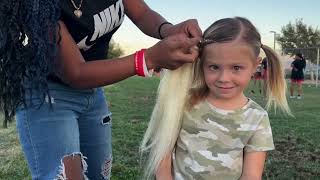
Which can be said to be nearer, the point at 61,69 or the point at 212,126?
the point at 61,69

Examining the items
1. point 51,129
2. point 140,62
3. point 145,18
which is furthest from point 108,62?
point 145,18

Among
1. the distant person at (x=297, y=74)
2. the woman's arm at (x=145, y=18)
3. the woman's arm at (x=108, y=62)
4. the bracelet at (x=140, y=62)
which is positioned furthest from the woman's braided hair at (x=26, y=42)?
the distant person at (x=297, y=74)

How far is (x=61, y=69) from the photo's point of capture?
2336 mm

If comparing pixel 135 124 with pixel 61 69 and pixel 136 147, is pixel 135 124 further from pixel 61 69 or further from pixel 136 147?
pixel 61 69

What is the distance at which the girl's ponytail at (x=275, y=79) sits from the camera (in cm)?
283

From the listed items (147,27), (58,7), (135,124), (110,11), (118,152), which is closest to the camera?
(58,7)

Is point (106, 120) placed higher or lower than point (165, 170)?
higher

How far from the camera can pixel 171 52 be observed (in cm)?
229

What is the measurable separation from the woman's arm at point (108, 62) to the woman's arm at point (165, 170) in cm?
62

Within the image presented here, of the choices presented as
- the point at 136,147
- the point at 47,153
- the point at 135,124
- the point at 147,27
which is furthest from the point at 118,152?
the point at 47,153

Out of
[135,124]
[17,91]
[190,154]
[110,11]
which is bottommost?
[135,124]

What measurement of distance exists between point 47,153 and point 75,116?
32 centimetres

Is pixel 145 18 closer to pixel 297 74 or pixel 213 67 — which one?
pixel 213 67

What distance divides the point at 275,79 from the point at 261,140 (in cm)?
36
